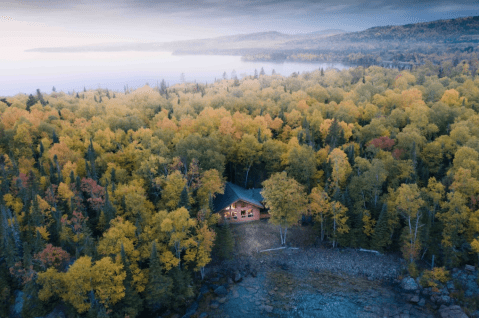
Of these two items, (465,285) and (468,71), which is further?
(468,71)

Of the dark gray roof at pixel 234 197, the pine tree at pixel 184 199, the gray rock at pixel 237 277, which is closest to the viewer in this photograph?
the gray rock at pixel 237 277

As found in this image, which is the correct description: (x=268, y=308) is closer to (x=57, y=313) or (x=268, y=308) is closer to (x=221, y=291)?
(x=221, y=291)

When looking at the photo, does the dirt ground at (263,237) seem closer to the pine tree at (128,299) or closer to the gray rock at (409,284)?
the gray rock at (409,284)

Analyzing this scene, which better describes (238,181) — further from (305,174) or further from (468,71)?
(468,71)

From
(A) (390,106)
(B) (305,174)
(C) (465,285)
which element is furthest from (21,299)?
(A) (390,106)

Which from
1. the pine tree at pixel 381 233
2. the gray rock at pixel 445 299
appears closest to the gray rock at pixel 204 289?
the pine tree at pixel 381 233

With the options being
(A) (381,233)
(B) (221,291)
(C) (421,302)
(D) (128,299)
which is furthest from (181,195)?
Result: (C) (421,302)

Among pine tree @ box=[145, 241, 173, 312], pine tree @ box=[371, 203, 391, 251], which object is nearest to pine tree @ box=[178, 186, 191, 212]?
pine tree @ box=[145, 241, 173, 312]
